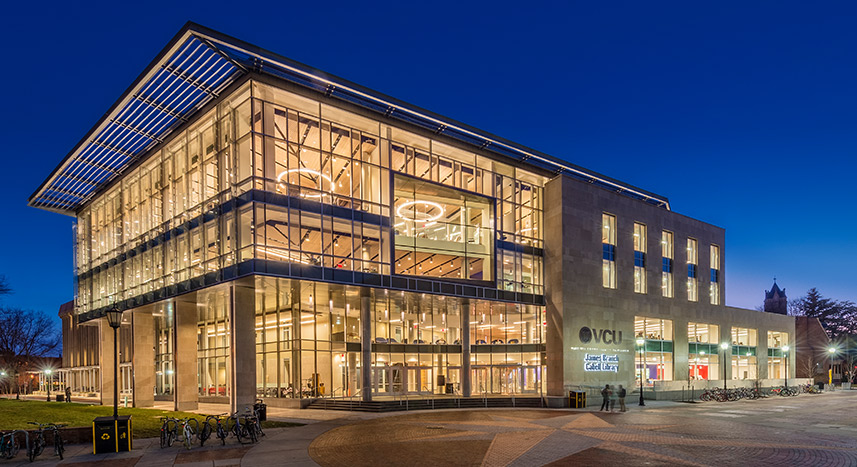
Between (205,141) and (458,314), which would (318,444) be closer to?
(205,141)

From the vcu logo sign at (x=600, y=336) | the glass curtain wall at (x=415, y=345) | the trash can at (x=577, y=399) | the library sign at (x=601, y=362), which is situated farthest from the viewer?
the vcu logo sign at (x=600, y=336)

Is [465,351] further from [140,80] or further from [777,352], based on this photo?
[777,352]

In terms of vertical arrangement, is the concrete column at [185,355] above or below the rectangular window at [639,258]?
below

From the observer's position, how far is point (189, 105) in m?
34.6

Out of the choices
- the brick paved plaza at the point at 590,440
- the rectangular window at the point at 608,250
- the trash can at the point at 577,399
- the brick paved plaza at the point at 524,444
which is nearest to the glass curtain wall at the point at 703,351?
the rectangular window at the point at 608,250

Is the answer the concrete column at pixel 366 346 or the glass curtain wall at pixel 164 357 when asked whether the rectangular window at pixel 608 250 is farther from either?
the glass curtain wall at pixel 164 357

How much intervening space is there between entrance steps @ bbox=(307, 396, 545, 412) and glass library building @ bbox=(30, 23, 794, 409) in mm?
1498

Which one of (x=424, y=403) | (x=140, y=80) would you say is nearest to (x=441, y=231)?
(x=424, y=403)

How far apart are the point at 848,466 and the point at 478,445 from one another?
1037 cm

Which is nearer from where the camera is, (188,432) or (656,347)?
(188,432)

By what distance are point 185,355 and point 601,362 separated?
28673 mm

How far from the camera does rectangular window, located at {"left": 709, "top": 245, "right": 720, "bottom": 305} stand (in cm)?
5662

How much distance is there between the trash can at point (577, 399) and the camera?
123 feet

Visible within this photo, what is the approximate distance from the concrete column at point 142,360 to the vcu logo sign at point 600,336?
3039cm
